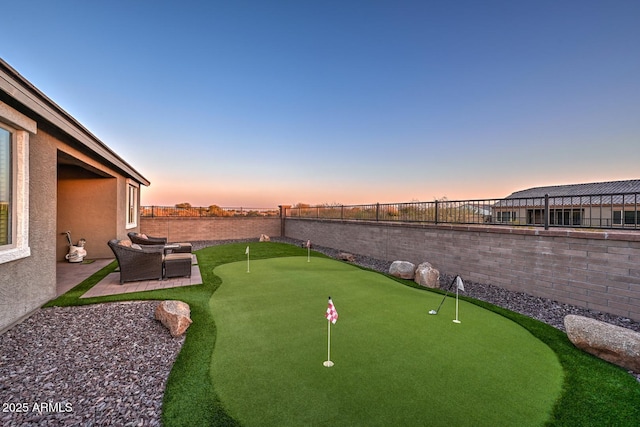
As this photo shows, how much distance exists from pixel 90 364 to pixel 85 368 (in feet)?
0.25

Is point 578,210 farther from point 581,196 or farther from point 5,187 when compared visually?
point 5,187

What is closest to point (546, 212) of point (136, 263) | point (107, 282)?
point (136, 263)

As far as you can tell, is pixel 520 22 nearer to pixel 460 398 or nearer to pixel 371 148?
pixel 371 148

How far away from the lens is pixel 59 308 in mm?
4125

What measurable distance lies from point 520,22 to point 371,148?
7.27 m

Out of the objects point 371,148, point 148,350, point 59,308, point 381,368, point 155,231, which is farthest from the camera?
point 155,231

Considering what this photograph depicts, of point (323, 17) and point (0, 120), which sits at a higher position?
point (323, 17)

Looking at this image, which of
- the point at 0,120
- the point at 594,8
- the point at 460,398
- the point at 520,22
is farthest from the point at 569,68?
the point at 0,120

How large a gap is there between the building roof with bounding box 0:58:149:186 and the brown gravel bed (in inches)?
120

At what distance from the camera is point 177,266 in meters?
6.15

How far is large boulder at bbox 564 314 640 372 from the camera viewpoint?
8.54ft

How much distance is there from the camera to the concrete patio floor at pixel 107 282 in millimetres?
5094

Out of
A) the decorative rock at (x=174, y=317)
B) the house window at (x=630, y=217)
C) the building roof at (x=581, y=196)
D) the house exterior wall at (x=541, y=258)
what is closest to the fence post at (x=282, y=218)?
the house exterior wall at (x=541, y=258)

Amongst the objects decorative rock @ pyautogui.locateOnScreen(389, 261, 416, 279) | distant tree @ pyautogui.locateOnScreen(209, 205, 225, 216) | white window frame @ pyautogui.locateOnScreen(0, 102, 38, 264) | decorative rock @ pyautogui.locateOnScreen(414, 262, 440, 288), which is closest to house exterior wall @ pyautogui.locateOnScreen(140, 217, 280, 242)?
distant tree @ pyautogui.locateOnScreen(209, 205, 225, 216)
